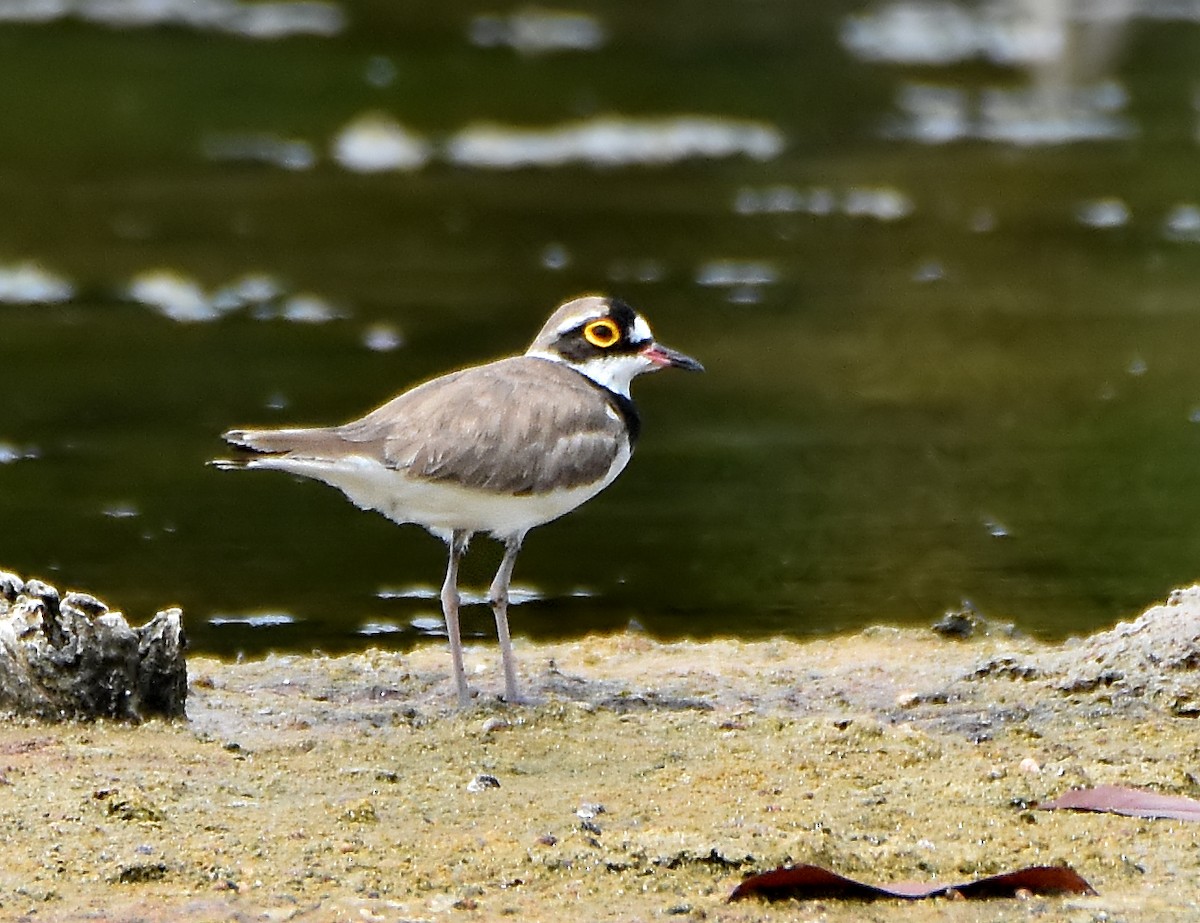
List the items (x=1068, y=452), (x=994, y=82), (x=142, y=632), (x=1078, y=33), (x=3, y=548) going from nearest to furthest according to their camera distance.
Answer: (x=142, y=632)
(x=3, y=548)
(x=1068, y=452)
(x=994, y=82)
(x=1078, y=33)

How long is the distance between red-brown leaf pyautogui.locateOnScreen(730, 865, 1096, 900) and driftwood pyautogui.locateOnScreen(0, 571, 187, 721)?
210 centimetres

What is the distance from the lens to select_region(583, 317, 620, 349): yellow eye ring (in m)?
7.63

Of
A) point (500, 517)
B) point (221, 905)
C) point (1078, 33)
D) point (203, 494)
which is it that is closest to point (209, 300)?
point (203, 494)

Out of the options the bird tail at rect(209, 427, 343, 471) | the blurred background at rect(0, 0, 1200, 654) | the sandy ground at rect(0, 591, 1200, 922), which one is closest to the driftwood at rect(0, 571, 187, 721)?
the sandy ground at rect(0, 591, 1200, 922)

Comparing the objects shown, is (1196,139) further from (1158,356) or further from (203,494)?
(203,494)

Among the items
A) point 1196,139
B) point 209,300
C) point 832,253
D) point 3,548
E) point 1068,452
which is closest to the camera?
point 3,548

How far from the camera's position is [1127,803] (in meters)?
5.86

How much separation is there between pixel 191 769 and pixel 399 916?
1.30 m

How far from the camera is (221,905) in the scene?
16.4 feet

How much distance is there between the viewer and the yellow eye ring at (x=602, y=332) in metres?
7.63

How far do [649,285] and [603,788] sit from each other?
9.57 m

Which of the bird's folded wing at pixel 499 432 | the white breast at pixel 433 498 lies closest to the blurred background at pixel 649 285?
the white breast at pixel 433 498

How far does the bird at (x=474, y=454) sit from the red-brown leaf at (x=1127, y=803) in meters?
1.91

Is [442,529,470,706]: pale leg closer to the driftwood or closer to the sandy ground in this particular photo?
the sandy ground
